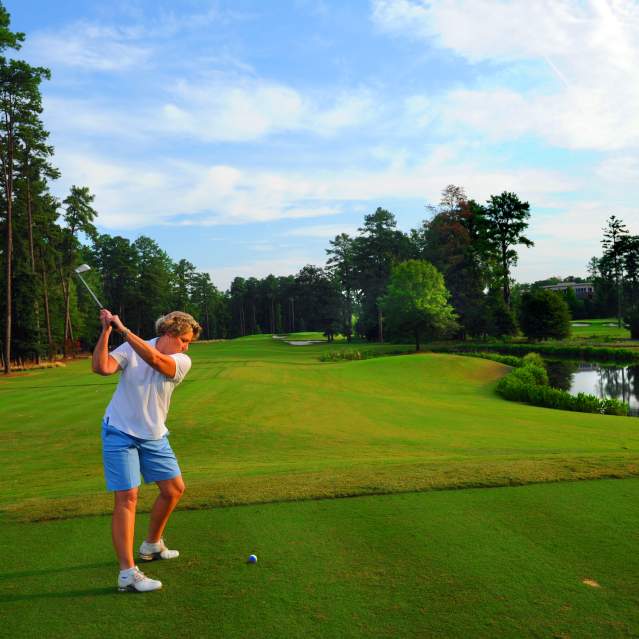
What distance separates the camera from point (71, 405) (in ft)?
58.3

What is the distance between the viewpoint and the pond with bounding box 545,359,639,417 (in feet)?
99.3

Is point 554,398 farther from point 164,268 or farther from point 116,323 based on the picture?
point 164,268

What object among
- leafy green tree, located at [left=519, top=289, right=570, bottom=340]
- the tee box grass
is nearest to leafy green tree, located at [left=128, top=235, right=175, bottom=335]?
leafy green tree, located at [left=519, top=289, right=570, bottom=340]

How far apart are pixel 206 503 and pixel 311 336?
285 ft

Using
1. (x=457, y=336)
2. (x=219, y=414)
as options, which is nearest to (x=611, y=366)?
(x=457, y=336)

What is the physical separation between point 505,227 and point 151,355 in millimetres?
68644

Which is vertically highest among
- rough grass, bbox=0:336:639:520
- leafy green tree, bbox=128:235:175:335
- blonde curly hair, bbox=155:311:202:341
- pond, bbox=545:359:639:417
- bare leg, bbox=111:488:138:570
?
leafy green tree, bbox=128:235:175:335

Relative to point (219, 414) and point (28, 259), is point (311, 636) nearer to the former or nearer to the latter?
point (219, 414)

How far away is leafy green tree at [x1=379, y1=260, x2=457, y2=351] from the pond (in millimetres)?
10578

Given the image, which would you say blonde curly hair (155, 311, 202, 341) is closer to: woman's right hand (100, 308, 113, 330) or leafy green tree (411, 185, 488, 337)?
woman's right hand (100, 308, 113, 330)

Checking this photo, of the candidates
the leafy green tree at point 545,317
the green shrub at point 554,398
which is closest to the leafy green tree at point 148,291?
the leafy green tree at point 545,317

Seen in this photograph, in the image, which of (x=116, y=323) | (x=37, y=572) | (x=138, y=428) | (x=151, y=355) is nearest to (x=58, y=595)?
(x=37, y=572)

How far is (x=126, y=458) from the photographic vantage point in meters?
4.27

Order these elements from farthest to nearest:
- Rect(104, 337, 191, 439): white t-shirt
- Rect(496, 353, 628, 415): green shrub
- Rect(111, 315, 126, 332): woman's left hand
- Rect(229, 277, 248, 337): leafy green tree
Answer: Rect(229, 277, 248, 337): leafy green tree → Rect(496, 353, 628, 415): green shrub → Rect(111, 315, 126, 332): woman's left hand → Rect(104, 337, 191, 439): white t-shirt
